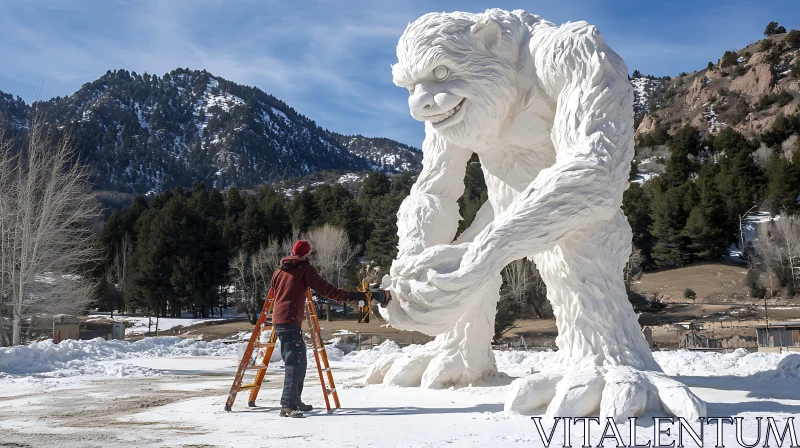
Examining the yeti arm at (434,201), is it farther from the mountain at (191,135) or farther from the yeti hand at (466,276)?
the mountain at (191,135)

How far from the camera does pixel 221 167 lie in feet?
434

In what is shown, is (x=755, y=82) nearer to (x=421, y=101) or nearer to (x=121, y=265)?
(x=121, y=265)

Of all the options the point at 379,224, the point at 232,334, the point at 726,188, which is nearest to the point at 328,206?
the point at 379,224

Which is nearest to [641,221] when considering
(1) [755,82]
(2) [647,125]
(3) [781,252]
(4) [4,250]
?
(3) [781,252]

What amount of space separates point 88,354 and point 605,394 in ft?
29.3

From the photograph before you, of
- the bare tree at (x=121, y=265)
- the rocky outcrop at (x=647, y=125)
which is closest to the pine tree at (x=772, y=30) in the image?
the rocky outcrop at (x=647, y=125)

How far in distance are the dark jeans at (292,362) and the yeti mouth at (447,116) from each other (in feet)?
4.75

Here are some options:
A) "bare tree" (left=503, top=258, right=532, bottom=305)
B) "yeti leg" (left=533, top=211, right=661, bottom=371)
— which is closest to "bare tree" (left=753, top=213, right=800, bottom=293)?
"bare tree" (left=503, top=258, right=532, bottom=305)

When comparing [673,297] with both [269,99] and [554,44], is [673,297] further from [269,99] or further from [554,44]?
[269,99]

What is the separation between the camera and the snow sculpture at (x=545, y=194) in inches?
120

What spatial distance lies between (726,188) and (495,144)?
39.6 m

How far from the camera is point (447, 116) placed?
369 cm

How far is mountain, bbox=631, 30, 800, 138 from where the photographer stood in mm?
65312

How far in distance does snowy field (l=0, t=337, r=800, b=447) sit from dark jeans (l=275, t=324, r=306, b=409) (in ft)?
0.44
